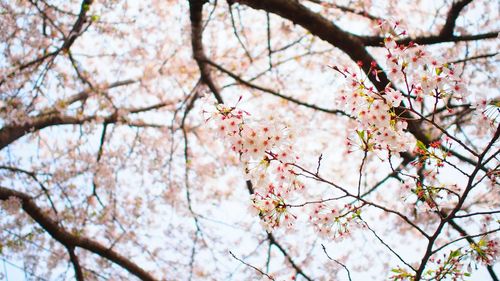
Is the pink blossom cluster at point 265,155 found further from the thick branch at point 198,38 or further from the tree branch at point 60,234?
the tree branch at point 60,234

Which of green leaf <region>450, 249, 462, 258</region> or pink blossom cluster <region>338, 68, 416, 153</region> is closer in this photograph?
pink blossom cluster <region>338, 68, 416, 153</region>

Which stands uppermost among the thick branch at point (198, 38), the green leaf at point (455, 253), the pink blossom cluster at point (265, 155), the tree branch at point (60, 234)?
the thick branch at point (198, 38)

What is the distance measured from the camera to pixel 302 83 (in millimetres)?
9125

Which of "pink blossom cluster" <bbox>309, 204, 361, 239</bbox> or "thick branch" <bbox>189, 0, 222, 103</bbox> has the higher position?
"thick branch" <bbox>189, 0, 222, 103</bbox>

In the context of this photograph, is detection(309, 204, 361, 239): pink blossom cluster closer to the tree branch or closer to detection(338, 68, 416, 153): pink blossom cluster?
detection(338, 68, 416, 153): pink blossom cluster

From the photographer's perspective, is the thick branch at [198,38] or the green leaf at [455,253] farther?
the thick branch at [198,38]

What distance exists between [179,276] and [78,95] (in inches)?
151

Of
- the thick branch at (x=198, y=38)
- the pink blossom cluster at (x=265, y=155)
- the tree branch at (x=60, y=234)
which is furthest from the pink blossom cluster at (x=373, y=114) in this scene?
the tree branch at (x=60, y=234)

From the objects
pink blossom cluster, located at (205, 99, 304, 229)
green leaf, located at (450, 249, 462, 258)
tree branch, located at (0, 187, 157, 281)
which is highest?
tree branch, located at (0, 187, 157, 281)

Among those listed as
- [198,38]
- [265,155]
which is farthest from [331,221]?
[198,38]

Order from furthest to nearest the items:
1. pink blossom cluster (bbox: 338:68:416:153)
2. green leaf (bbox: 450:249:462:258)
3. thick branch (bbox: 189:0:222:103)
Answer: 1. thick branch (bbox: 189:0:222:103)
2. green leaf (bbox: 450:249:462:258)
3. pink blossom cluster (bbox: 338:68:416:153)

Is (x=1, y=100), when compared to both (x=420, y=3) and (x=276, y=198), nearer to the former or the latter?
(x=276, y=198)

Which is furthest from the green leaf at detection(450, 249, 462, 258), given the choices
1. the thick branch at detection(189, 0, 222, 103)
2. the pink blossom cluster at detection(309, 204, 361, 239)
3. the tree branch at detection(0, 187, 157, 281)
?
the tree branch at detection(0, 187, 157, 281)

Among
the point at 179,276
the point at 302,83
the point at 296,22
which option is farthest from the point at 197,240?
the point at 296,22
